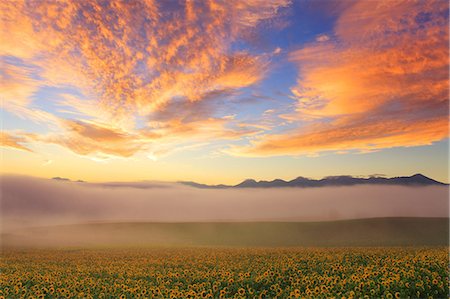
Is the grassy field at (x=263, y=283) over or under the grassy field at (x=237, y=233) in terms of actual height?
over

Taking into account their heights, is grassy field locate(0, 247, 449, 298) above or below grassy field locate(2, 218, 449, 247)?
above

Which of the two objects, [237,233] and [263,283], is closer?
[263,283]

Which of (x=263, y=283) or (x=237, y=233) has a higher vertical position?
(x=263, y=283)

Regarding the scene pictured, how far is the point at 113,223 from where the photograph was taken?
112375mm

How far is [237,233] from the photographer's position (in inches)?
3760

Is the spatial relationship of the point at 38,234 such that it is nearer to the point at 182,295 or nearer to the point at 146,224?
the point at 146,224

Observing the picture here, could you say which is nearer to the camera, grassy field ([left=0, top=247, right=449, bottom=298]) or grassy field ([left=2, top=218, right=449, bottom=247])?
grassy field ([left=0, top=247, right=449, bottom=298])

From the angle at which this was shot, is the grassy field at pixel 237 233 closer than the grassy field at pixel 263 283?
No

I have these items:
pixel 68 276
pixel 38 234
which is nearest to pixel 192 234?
pixel 38 234

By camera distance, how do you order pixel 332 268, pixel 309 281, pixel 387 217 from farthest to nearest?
pixel 387 217, pixel 332 268, pixel 309 281

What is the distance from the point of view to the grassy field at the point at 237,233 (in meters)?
79.6

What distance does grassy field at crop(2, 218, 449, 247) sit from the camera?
7962 centimetres

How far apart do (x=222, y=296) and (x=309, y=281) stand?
439 centimetres

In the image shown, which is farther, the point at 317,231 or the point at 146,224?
the point at 146,224
